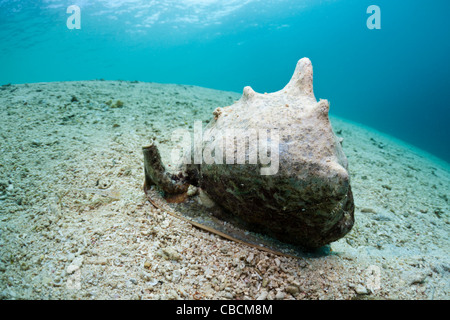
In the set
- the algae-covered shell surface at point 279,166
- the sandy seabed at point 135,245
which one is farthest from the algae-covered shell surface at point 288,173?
the sandy seabed at point 135,245

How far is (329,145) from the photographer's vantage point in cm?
184

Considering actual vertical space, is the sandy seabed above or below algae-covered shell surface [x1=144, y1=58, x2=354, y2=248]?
below

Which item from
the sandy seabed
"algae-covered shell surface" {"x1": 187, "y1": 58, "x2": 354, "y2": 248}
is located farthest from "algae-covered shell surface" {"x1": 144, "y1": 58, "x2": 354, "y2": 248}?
the sandy seabed

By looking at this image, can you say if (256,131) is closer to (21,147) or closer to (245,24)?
(21,147)

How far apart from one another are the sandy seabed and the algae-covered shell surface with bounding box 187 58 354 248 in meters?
0.35

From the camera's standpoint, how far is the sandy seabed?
1.77 meters

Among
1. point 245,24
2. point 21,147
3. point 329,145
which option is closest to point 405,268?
point 329,145

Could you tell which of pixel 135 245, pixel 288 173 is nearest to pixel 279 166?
pixel 288 173

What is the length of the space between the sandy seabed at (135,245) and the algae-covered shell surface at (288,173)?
13.8 inches

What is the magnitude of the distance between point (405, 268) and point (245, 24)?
189 feet

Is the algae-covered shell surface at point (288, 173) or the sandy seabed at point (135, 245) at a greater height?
the algae-covered shell surface at point (288, 173)

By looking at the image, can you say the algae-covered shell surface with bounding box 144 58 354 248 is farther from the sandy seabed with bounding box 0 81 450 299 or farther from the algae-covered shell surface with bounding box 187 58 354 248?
the sandy seabed with bounding box 0 81 450 299

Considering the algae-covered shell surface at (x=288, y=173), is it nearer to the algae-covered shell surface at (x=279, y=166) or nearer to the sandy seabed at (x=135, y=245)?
the algae-covered shell surface at (x=279, y=166)

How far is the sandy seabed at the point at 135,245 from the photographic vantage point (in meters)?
1.77
